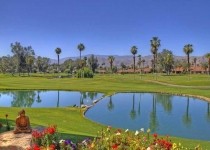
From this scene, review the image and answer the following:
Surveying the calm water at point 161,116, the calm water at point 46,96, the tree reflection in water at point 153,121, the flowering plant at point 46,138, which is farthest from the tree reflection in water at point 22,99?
the flowering plant at point 46,138

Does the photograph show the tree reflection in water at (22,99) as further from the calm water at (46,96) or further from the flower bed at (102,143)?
the flower bed at (102,143)

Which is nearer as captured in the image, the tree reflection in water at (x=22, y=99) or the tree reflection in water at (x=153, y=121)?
the tree reflection in water at (x=153, y=121)

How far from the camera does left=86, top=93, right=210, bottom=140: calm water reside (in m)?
38.8

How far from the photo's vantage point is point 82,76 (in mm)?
143250

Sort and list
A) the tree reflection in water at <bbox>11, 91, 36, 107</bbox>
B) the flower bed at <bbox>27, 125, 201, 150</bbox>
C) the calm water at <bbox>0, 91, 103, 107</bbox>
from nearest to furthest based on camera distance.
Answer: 1. the flower bed at <bbox>27, 125, 201, 150</bbox>
2. the tree reflection in water at <bbox>11, 91, 36, 107</bbox>
3. the calm water at <bbox>0, 91, 103, 107</bbox>

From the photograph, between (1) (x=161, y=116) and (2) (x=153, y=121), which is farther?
(1) (x=161, y=116)

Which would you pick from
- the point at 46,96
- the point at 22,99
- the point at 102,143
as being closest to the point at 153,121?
the point at 102,143

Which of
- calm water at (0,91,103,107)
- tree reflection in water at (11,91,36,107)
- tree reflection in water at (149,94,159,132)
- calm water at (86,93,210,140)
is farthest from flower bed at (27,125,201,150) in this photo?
calm water at (0,91,103,107)

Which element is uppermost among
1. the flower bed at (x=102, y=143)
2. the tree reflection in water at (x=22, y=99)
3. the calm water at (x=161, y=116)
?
the flower bed at (x=102, y=143)

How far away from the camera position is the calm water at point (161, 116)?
3878 cm

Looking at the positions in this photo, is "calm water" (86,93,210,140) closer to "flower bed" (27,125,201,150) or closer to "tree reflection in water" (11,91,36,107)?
"tree reflection in water" (11,91,36,107)

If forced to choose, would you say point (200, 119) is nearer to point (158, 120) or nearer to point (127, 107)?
point (158, 120)

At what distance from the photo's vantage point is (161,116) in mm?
48969

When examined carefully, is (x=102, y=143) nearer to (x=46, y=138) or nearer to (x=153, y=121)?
(x=46, y=138)
